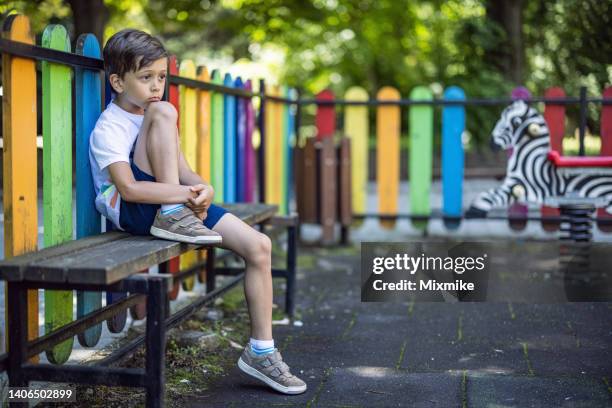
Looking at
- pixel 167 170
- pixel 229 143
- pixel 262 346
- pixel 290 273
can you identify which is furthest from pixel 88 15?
pixel 262 346

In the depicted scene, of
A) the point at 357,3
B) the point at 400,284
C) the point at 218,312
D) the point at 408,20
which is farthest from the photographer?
the point at 408,20

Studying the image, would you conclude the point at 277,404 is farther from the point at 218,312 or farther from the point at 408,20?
the point at 408,20

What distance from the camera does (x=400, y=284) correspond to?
5961 mm

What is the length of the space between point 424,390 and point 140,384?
1345 mm

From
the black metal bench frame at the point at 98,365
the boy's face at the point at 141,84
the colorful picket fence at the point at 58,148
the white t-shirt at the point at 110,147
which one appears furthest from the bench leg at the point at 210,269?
the black metal bench frame at the point at 98,365

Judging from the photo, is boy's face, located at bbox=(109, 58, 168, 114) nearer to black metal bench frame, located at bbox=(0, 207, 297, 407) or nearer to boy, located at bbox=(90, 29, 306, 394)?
boy, located at bbox=(90, 29, 306, 394)

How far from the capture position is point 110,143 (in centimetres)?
337

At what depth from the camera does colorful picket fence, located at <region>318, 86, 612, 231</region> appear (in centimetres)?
718

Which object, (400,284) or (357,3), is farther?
(357,3)

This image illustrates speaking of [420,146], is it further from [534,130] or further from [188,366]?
[188,366]

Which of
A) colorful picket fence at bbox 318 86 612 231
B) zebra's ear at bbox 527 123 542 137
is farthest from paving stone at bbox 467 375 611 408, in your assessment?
colorful picket fence at bbox 318 86 612 231

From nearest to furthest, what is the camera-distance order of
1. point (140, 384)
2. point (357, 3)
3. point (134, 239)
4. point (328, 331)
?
point (140, 384) < point (134, 239) < point (328, 331) < point (357, 3)

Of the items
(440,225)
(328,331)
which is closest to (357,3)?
(440,225)

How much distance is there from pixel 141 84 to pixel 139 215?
0.57 metres
